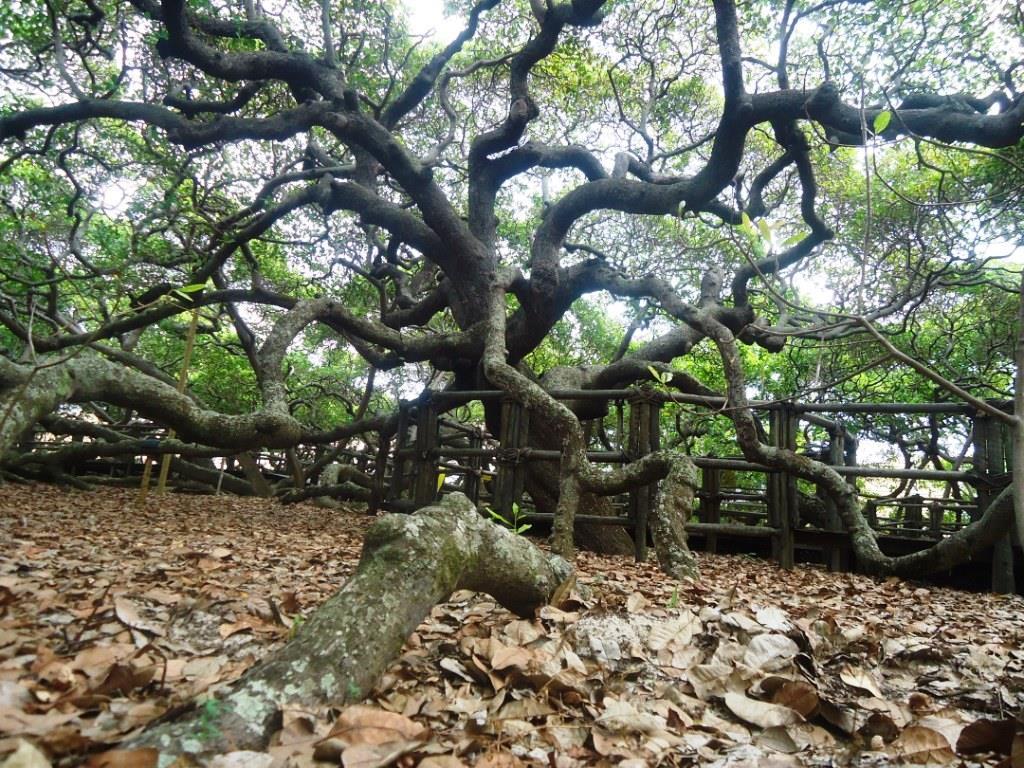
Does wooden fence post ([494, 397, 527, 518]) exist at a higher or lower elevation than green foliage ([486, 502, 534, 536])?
higher

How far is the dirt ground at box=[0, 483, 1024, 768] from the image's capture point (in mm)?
1327

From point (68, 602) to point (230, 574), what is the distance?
807mm

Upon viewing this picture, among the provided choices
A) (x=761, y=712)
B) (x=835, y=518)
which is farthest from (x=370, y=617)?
(x=835, y=518)

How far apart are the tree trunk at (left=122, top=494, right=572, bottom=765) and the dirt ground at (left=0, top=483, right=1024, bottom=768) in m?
0.06

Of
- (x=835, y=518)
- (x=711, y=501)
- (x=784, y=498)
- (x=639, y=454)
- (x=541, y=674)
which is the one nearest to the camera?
(x=541, y=674)

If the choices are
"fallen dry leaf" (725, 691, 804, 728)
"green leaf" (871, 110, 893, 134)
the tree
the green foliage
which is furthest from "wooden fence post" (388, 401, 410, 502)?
"green leaf" (871, 110, 893, 134)

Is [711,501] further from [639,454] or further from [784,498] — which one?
[639,454]

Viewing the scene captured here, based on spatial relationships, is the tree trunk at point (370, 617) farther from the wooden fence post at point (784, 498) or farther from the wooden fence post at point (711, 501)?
the wooden fence post at point (711, 501)

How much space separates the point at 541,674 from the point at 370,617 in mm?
535

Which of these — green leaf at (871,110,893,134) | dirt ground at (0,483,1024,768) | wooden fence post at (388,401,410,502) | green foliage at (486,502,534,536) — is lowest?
dirt ground at (0,483,1024,768)

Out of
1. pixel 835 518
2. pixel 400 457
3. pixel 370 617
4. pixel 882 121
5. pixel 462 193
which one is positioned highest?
pixel 462 193

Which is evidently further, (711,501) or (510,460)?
(711,501)

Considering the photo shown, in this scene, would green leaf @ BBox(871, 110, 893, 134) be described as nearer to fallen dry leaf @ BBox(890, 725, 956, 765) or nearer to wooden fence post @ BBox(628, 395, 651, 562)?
fallen dry leaf @ BBox(890, 725, 956, 765)

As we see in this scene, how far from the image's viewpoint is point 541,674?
174 centimetres
